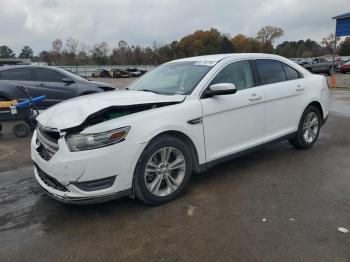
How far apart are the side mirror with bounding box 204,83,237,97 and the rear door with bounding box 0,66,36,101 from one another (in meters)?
6.10

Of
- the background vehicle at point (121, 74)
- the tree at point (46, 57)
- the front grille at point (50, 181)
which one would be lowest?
the front grille at point (50, 181)

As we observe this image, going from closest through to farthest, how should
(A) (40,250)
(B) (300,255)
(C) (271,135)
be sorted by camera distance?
(B) (300,255) → (A) (40,250) → (C) (271,135)

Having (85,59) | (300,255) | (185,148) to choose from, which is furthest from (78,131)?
(85,59)

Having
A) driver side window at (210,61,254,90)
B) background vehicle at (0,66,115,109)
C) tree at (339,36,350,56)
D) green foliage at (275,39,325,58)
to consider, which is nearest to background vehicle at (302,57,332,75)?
background vehicle at (0,66,115,109)

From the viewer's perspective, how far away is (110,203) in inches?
A: 152

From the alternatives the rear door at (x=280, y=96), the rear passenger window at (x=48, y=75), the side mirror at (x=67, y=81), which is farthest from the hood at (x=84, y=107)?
the rear passenger window at (x=48, y=75)

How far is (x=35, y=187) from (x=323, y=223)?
11.5 feet

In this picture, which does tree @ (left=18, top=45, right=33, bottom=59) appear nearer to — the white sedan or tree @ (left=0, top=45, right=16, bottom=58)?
tree @ (left=0, top=45, right=16, bottom=58)

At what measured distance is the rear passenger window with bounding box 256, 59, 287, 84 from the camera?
16.2 ft

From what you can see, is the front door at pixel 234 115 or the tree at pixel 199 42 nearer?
the front door at pixel 234 115

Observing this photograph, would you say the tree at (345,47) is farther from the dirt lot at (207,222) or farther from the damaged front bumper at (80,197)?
the damaged front bumper at (80,197)

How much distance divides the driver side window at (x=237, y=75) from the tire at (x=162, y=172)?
107 cm

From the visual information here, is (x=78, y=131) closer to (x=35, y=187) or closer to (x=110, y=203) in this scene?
(x=110, y=203)

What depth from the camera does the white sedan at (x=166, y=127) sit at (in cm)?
329
